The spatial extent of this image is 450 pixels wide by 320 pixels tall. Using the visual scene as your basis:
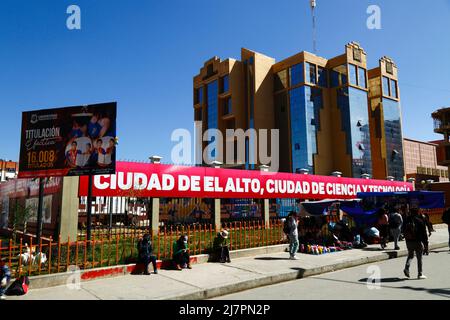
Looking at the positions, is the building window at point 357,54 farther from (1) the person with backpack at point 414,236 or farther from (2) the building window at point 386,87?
(1) the person with backpack at point 414,236

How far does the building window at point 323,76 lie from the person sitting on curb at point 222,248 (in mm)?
47017

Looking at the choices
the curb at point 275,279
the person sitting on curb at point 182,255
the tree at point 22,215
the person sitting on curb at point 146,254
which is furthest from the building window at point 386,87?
the person sitting on curb at point 146,254

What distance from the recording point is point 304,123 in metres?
51.1

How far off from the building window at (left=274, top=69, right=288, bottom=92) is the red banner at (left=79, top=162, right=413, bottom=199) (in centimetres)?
3187

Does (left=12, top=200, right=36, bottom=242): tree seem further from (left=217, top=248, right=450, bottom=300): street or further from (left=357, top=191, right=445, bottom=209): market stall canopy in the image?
(left=357, top=191, right=445, bottom=209): market stall canopy

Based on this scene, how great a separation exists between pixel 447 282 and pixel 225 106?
171ft

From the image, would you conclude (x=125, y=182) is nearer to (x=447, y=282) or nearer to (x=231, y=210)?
(x=231, y=210)

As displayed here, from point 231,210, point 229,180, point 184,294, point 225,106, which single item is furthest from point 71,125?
point 225,106

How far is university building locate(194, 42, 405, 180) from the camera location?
5156 cm

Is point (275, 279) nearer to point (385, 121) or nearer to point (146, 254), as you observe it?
point (146, 254)

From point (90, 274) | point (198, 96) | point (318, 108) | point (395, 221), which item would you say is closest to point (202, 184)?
point (395, 221)

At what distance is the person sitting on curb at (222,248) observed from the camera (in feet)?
36.3

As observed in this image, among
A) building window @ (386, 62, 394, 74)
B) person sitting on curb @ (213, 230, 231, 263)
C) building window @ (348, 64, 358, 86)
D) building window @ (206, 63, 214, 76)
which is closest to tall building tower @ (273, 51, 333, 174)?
building window @ (348, 64, 358, 86)

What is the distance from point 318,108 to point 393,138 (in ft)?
52.2
